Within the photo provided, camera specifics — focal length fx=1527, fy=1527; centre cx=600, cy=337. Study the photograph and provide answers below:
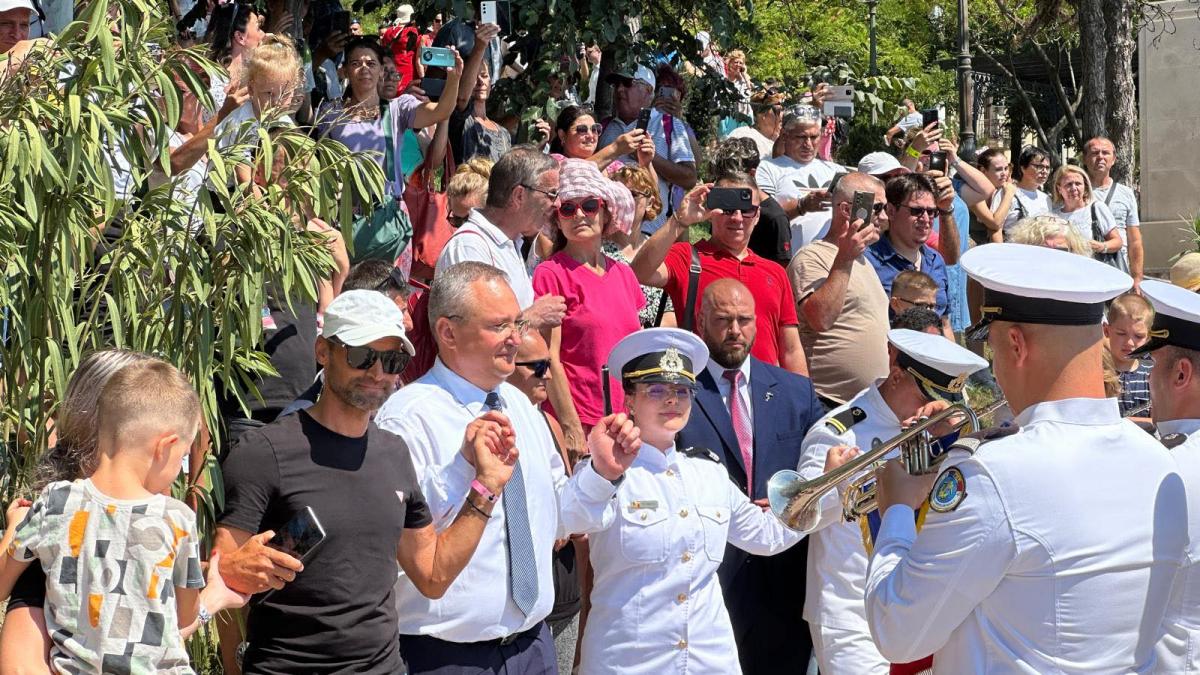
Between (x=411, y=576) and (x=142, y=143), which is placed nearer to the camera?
(x=411, y=576)

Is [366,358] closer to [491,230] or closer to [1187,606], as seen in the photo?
[1187,606]

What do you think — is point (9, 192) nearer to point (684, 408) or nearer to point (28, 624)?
point (28, 624)

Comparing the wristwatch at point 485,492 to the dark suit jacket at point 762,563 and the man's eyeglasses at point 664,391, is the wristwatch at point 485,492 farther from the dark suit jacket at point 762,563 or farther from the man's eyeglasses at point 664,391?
the dark suit jacket at point 762,563

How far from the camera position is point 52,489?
3.37 metres

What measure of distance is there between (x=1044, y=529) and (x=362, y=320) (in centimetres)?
191

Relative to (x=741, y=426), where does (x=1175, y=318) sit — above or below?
above

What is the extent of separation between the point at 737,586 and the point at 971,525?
2887mm

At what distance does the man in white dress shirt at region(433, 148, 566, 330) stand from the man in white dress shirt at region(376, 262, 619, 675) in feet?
5.34

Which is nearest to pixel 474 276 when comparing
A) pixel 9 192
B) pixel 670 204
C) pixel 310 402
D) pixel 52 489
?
pixel 310 402

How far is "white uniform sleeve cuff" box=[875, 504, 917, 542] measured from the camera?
352 centimetres

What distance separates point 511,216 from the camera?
668 cm

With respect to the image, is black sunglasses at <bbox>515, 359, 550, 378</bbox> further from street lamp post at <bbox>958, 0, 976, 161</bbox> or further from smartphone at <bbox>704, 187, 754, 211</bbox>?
street lamp post at <bbox>958, 0, 976, 161</bbox>

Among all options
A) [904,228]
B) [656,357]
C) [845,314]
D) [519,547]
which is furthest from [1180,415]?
[904,228]

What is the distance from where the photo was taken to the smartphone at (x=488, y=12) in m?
8.85
